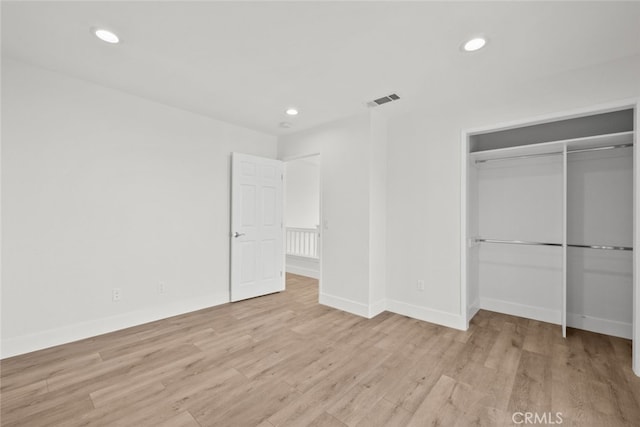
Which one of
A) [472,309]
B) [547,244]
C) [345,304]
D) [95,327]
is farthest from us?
[345,304]

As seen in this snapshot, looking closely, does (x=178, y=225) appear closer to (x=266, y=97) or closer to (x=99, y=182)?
(x=99, y=182)

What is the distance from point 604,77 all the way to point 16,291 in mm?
5471

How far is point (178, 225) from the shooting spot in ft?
11.7

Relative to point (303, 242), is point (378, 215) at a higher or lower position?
higher

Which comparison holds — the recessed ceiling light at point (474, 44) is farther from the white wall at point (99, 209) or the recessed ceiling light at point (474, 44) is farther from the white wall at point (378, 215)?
the white wall at point (99, 209)

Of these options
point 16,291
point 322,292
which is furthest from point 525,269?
point 16,291

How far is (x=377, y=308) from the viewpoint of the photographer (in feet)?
11.9

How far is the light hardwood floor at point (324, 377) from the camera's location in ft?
5.86

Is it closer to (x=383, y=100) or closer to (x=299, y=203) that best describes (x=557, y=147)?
(x=383, y=100)

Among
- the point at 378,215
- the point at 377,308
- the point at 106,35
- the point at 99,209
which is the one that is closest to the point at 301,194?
the point at 378,215

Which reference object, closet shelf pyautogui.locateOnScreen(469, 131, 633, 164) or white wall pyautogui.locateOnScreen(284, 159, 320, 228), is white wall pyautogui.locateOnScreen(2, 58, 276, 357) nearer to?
white wall pyautogui.locateOnScreen(284, 159, 320, 228)

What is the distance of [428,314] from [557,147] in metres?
2.29

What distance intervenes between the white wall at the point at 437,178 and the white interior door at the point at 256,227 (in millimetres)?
1803

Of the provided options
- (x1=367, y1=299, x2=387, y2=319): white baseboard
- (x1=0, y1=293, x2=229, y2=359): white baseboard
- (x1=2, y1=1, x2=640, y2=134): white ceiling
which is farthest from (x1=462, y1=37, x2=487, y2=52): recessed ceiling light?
(x1=0, y1=293, x2=229, y2=359): white baseboard
